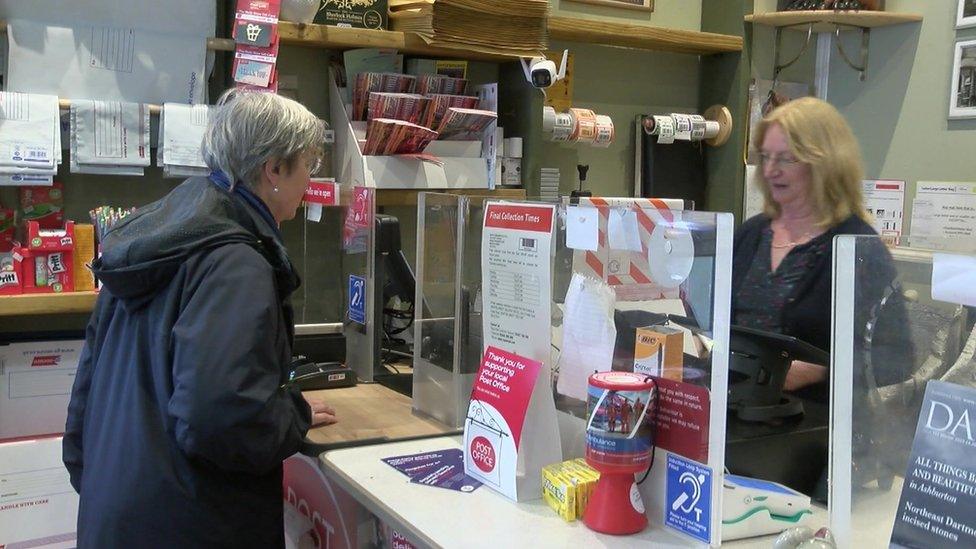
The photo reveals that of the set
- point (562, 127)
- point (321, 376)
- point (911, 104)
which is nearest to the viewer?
point (321, 376)

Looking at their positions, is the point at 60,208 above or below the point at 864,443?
above

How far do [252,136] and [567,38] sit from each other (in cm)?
186

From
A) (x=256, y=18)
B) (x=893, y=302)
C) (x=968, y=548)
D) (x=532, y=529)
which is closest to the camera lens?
(x=968, y=548)

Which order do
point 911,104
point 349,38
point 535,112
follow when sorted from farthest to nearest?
point 911,104, point 535,112, point 349,38

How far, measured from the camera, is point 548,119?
120 inches

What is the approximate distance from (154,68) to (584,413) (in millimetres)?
1741

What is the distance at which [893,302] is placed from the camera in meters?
1.06

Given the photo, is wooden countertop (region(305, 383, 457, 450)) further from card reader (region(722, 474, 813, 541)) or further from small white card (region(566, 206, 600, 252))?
card reader (region(722, 474, 813, 541))

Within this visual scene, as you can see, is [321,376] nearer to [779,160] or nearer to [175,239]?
[175,239]

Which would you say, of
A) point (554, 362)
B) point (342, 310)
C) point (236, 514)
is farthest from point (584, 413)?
point (342, 310)

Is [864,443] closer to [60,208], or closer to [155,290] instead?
[155,290]

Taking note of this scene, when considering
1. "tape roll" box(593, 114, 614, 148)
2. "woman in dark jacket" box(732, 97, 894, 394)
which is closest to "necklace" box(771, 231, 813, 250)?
"woman in dark jacket" box(732, 97, 894, 394)

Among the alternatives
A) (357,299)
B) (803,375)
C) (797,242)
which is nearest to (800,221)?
(797,242)

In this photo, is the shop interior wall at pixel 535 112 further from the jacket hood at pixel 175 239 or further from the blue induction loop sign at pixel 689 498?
the blue induction loop sign at pixel 689 498
